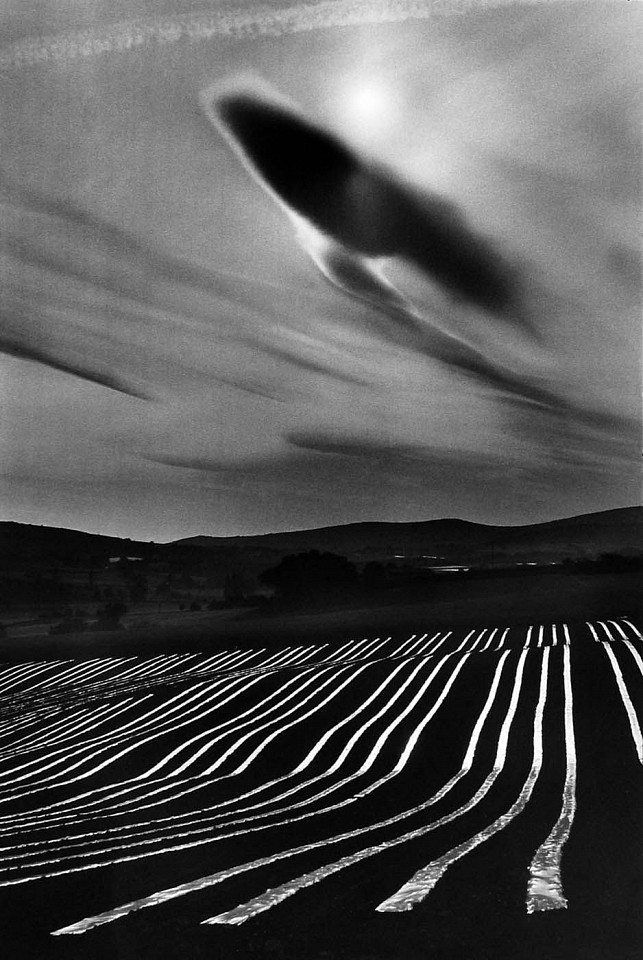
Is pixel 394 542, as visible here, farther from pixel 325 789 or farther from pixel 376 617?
pixel 325 789

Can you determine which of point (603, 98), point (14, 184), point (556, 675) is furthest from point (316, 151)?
point (556, 675)

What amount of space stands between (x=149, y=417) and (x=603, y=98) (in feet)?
5.01

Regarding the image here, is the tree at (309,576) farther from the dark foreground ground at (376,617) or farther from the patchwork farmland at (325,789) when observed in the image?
the patchwork farmland at (325,789)

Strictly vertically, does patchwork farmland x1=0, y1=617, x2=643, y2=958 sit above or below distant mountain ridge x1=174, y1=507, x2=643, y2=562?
below

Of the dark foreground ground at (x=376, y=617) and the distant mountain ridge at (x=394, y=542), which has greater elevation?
the distant mountain ridge at (x=394, y=542)

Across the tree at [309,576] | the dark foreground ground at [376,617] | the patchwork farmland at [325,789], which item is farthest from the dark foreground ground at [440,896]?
the tree at [309,576]

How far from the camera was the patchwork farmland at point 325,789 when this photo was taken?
1827 millimetres

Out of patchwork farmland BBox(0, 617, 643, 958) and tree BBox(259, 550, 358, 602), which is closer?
patchwork farmland BBox(0, 617, 643, 958)

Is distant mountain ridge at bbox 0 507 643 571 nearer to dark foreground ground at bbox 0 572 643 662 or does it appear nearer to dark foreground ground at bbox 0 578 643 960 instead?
dark foreground ground at bbox 0 572 643 662

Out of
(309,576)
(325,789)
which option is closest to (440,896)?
(325,789)

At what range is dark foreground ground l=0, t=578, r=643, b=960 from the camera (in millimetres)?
1729

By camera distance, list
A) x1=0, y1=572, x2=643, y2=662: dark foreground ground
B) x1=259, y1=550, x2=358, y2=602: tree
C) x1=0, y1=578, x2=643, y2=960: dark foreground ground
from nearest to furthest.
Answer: x1=0, y1=578, x2=643, y2=960: dark foreground ground
x1=0, y1=572, x2=643, y2=662: dark foreground ground
x1=259, y1=550, x2=358, y2=602: tree

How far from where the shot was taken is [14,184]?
3096mm

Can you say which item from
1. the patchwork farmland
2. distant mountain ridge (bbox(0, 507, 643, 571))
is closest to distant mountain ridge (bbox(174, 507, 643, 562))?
distant mountain ridge (bbox(0, 507, 643, 571))
